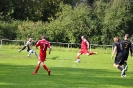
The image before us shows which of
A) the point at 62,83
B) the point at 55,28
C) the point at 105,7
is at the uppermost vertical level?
the point at 105,7

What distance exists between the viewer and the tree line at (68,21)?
167ft

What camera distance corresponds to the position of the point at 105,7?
185 feet

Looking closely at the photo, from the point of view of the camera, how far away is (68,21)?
51688mm

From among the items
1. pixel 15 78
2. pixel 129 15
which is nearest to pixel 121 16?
pixel 129 15

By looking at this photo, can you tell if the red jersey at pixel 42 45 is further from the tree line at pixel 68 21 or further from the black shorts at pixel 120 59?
the tree line at pixel 68 21

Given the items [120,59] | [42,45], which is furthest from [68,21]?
[120,59]

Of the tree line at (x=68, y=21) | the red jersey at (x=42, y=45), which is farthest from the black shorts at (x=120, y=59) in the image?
the tree line at (x=68, y=21)

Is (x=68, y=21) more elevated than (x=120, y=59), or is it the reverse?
(x=68, y=21)

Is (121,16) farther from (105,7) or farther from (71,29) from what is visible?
(71,29)

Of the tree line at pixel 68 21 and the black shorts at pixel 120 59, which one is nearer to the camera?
the black shorts at pixel 120 59

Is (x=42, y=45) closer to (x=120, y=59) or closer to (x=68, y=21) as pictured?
(x=120, y=59)

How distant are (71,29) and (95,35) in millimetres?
3744

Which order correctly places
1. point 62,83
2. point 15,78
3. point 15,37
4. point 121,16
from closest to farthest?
point 62,83 < point 15,78 < point 15,37 < point 121,16

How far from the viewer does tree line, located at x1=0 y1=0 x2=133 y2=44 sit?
5075 cm
